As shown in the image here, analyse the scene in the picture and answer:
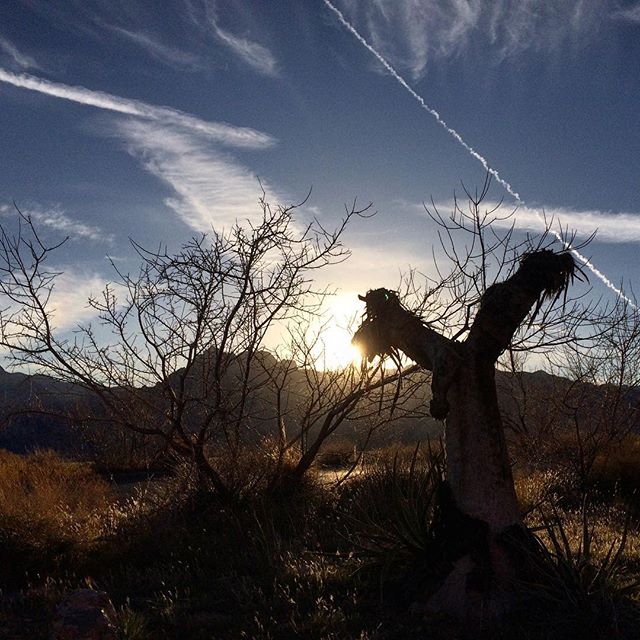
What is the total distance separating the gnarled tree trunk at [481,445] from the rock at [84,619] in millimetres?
2558

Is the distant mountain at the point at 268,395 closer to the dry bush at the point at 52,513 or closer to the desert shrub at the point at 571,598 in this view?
the dry bush at the point at 52,513

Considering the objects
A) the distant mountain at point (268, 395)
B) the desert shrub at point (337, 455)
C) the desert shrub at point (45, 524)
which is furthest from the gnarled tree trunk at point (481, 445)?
the desert shrub at point (337, 455)

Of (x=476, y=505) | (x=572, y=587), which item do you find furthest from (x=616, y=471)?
(x=476, y=505)

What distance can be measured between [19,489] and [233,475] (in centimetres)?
416

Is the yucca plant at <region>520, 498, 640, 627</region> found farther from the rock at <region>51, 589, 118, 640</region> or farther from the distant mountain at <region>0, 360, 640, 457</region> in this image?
the rock at <region>51, 589, 118, 640</region>

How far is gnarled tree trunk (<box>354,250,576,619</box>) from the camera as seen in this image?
5.11m

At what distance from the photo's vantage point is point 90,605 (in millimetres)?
4703

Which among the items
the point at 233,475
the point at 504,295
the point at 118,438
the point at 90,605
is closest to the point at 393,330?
the point at 504,295

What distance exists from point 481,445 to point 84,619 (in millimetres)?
3376

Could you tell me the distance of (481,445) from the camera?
5.42 m

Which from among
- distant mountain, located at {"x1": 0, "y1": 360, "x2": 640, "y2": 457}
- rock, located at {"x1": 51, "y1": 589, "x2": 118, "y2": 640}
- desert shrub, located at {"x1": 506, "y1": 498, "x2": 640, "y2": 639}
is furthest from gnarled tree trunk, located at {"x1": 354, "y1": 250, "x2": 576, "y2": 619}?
rock, located at {"x1": 51, "y1": 589, "x2": 118, "y2": 640}

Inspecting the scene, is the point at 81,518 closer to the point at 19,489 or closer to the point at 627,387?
the point at 19,489

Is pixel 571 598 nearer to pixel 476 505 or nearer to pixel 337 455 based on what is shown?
pixel 476 505

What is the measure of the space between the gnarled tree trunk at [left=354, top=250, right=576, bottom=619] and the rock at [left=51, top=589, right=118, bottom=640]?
2.56 metres
